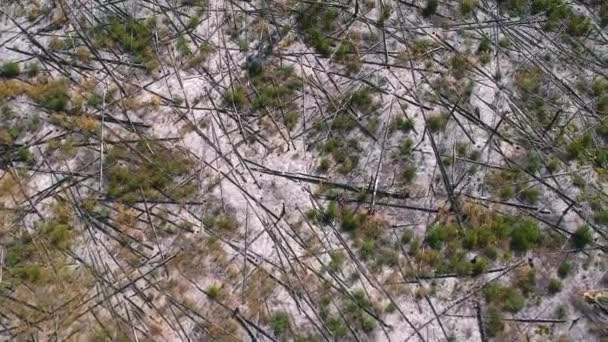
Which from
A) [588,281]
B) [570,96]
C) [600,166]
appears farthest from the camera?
[570,96]

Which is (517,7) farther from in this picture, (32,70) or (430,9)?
(32,70)

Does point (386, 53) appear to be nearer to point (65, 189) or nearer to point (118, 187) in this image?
point (118, 187)

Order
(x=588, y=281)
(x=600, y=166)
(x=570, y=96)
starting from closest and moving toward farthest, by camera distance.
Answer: (x=588, y=281) → (x=600, y=166) → (x=570, y=96)

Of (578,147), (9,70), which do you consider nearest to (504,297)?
(578,147)

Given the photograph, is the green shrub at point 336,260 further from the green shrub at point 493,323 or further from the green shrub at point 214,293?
the green shrub at point 493,323

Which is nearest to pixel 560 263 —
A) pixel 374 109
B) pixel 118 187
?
pixel 374 109
